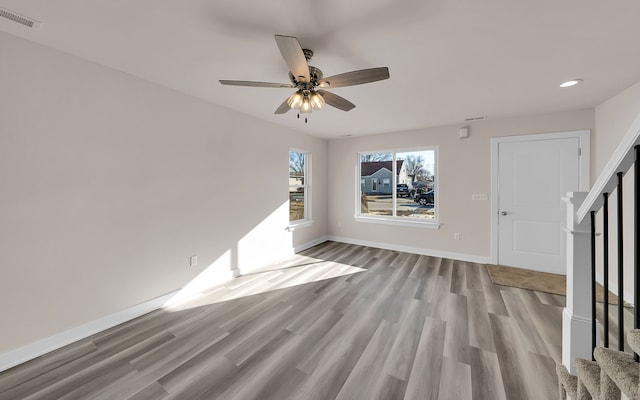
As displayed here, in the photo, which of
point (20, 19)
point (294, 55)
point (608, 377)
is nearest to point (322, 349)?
point (608, 377)

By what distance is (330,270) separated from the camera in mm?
3840

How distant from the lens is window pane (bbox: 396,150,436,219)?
4.70 meters

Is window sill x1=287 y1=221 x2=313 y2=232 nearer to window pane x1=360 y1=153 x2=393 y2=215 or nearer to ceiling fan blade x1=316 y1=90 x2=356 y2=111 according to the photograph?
window pane x1=360 y1=153 x2=393 y2=215

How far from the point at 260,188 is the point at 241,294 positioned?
65.9 inches

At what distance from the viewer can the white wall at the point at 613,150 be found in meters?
2.69

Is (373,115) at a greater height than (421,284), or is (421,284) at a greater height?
(373,115)

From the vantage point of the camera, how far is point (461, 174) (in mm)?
4289

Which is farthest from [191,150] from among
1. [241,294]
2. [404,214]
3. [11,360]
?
[404,214]

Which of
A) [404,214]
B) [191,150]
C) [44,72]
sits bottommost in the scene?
[404,214]

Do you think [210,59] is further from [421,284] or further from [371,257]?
[371,257]

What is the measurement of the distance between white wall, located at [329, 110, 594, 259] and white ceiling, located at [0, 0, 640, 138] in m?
0.80

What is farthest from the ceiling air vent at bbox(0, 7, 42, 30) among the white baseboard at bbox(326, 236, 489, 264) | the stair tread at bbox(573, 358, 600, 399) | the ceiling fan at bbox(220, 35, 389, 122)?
the white baseboard at bbox(326, 236, 489, 264)

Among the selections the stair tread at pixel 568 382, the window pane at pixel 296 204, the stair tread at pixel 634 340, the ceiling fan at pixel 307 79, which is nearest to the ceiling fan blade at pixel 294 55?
the ceiling fan at pixel 307 79

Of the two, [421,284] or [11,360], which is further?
[421,284]
